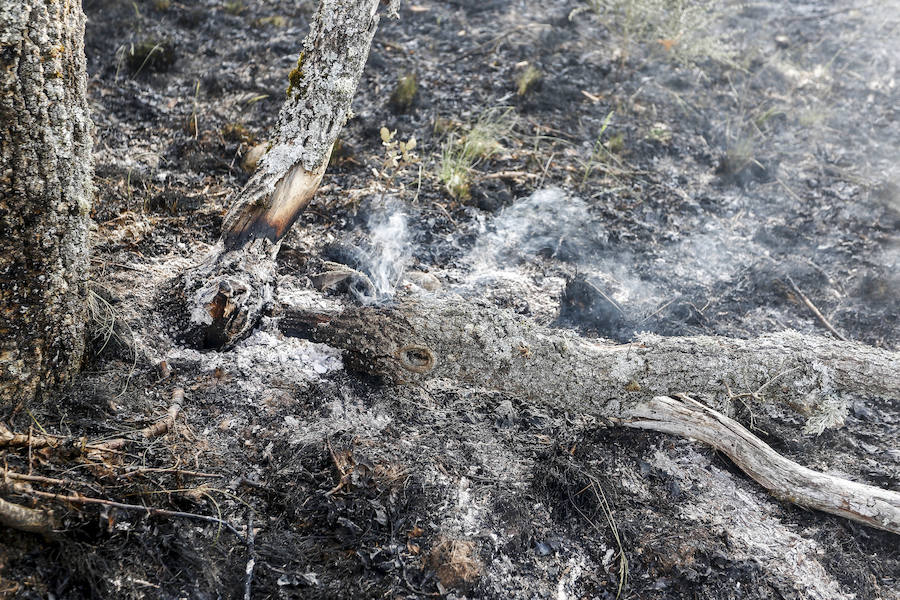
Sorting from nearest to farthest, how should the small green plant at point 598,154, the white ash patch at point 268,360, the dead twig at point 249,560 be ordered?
the dead twig at point 249,560
the white ash patch at point 268,360
the small green plant at point 598,154

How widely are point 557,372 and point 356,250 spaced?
4.42 ft

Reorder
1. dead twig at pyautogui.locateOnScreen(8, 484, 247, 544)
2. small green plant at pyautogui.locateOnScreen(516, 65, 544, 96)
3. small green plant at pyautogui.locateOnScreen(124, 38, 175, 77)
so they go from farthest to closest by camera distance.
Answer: small green plant at pyautogui.locateOnScreen(516, 65, 544, 96)
small green plant at pyautogui.locateOnScreen(124, 38, 175, 77)
dead twig at pyautogui.locateOnScreen(8, 484, 247, 544)

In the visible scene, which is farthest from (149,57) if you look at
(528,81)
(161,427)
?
(161,427)

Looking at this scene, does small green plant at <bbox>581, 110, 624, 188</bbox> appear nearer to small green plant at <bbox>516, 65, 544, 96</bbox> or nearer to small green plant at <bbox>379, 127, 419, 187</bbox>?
small green plant at <bbox>516, 65, 544, 96</bbox>

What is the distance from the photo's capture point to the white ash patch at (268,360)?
231 cm

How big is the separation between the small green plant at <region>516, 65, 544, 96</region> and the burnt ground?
1.5 inches

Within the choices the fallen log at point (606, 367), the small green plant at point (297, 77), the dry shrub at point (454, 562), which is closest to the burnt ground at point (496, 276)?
the dry shrub at point (454, 562)

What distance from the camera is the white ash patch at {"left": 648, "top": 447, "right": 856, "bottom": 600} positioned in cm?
211

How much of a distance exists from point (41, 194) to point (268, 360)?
1.03 metres

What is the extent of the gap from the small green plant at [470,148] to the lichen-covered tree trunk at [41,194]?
2.13 m

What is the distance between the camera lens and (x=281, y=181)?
8.37ft

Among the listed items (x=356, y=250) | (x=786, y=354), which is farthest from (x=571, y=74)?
(x=786, y=354)

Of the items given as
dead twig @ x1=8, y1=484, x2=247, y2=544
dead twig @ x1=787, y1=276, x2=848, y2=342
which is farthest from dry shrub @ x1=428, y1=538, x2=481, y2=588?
dead twig @ x1=787, y1=276, x2=848, y2=342

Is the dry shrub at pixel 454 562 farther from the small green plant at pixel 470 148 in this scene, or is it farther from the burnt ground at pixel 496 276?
the small green plant at pixel 470 148
